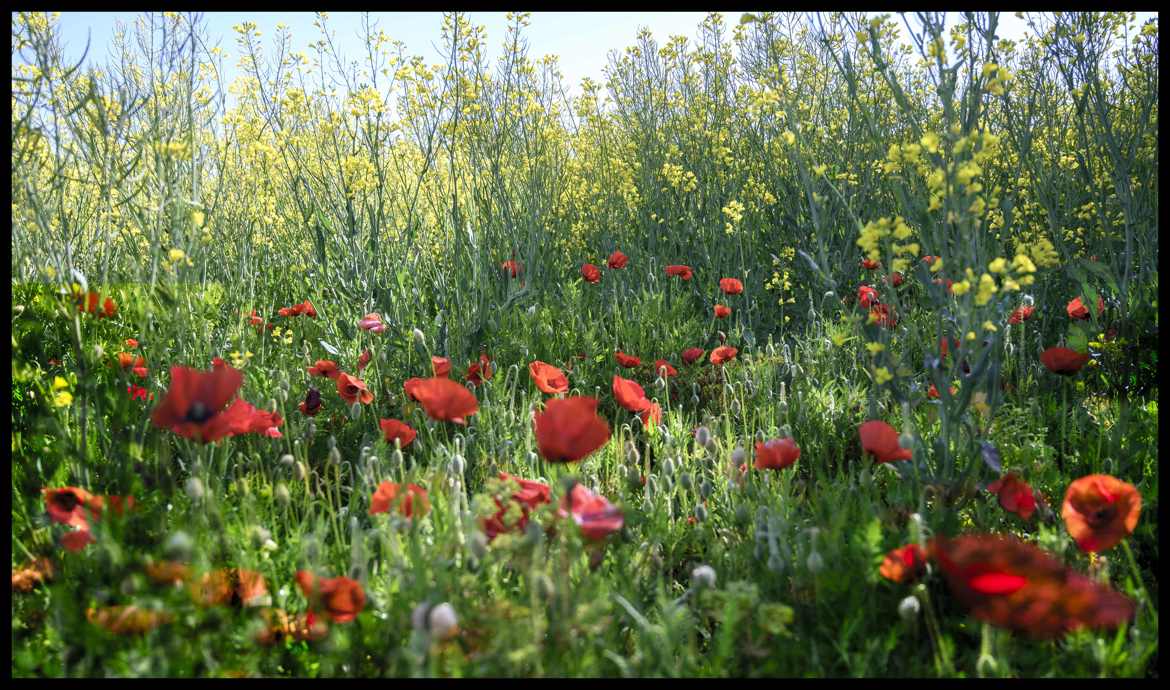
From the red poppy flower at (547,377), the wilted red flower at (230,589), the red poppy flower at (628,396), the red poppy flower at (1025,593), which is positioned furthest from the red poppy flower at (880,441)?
the wilted red flower at (230,589)

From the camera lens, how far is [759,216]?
4473 mm

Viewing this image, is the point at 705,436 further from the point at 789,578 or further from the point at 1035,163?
the point at 1035,163

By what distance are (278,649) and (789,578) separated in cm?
92

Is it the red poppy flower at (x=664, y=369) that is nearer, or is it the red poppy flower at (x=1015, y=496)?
the red poppy flower at (x=1015, y=496)

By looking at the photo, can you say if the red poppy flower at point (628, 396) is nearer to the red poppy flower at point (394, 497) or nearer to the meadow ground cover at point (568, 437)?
the meadow ground cover at point (568, 437)

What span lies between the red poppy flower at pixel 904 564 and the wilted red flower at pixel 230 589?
3.33 feet

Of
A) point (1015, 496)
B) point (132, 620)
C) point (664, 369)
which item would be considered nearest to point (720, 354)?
point (664, 369)

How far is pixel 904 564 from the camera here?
1.26 meters

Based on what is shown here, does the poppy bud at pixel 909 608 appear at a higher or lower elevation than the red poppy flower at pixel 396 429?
lower

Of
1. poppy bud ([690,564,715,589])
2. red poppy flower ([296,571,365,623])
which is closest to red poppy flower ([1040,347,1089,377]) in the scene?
poppy bud ([690,564,715,589])

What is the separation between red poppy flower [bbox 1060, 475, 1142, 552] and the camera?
133 centimetres

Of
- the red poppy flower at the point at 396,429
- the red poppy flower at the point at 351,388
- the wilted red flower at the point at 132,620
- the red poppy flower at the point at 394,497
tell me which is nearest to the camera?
the wilted red flower at the point at 132,620

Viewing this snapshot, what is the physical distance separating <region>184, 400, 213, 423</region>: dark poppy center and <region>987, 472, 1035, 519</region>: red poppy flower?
1413 mm

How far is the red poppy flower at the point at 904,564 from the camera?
4.11 ft
